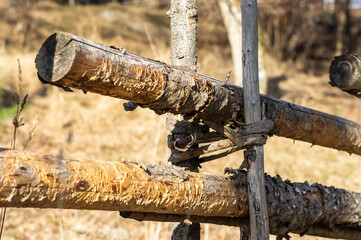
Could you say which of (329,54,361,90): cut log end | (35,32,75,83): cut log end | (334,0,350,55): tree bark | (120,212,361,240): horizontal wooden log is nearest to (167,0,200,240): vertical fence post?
(120,212,361,240): horizontal wooden log

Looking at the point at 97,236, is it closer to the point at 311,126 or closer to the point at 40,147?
the point at 40,147

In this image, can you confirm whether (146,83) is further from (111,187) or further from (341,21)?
(341,21)

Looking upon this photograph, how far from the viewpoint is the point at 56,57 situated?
176cm

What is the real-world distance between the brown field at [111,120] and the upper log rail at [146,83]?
0.41 metres

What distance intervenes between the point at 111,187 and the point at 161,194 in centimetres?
30

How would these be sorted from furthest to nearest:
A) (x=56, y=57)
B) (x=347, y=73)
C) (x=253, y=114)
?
(x=347, y=73), (x=253, y=114), (x=56, y=57)

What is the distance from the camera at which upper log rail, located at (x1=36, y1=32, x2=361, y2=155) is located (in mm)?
1736

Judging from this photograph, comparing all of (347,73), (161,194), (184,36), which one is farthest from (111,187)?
(347,73)

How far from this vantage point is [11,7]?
38.2 feet

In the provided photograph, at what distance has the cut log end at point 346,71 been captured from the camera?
3.01 meters

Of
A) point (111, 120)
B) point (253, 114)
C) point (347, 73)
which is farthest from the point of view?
point (111, 120)

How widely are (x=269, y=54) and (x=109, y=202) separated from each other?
12.1m

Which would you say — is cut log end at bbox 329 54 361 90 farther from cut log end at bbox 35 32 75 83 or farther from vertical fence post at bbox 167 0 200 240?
cut log end at bbox 35 32 75 83

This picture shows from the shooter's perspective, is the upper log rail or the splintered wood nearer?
the splintered wood
